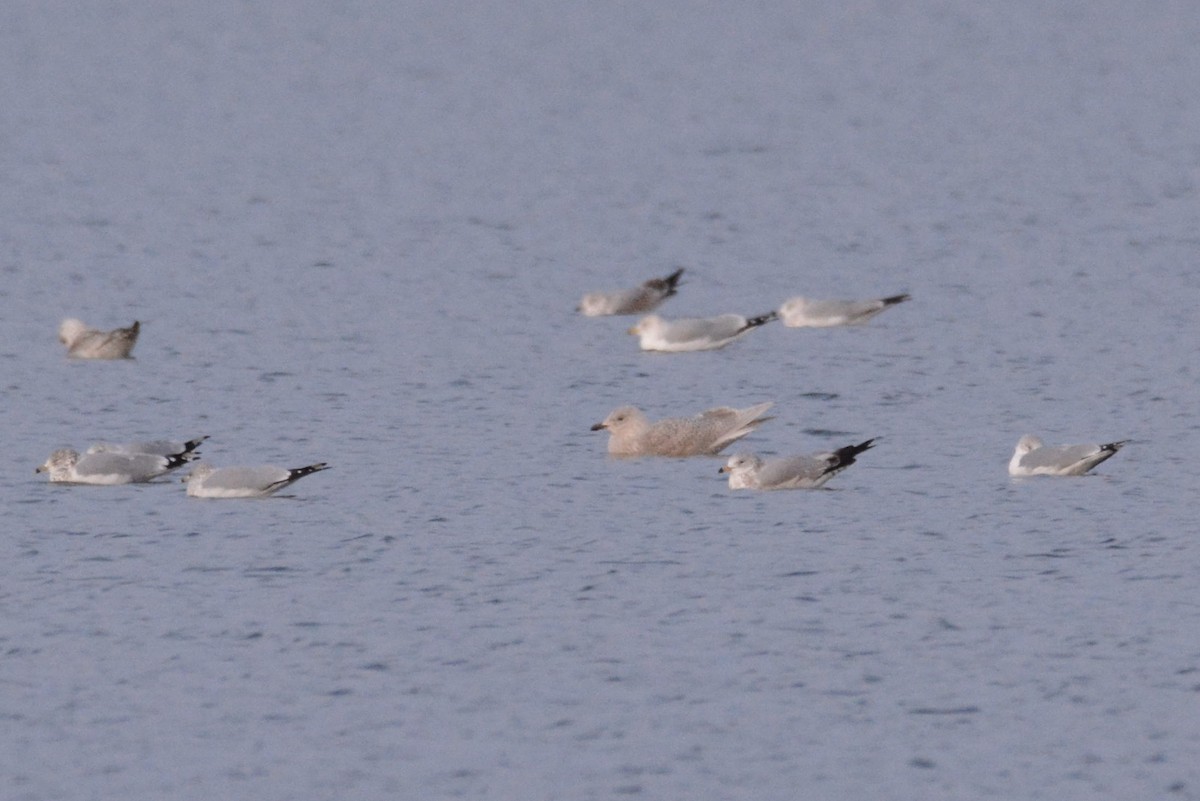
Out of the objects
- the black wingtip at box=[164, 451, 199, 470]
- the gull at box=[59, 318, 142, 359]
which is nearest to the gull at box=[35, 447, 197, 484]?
the black wingtip at box=[164, 451, 199, 470]

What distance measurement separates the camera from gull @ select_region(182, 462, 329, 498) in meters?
19.6

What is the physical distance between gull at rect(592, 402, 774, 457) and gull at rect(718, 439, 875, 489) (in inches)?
67.7

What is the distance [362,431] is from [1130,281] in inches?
503

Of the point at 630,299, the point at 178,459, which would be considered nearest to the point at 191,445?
the point at 178,459

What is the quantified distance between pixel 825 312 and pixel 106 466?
11222 mm

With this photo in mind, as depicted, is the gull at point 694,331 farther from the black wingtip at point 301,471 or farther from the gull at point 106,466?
the black wingtip at point 301,471

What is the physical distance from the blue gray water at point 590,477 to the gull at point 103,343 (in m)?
0.19

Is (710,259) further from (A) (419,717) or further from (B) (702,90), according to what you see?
(B) (702,90)

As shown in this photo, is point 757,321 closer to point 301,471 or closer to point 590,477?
Result: point 590,477

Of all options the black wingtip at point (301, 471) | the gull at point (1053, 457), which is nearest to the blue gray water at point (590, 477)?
the gull at point (1053, 457)

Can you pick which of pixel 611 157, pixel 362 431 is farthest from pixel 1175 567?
pixel 611 157

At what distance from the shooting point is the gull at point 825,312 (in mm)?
29031

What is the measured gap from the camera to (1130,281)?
3192 cm

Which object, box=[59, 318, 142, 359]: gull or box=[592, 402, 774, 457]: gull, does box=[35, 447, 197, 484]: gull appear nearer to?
box=[592, 402, 774, 457]: gull
